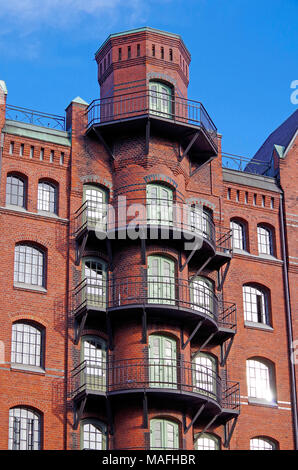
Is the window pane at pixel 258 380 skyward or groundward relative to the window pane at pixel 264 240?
groundward

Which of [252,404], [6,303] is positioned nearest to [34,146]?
[6,303]

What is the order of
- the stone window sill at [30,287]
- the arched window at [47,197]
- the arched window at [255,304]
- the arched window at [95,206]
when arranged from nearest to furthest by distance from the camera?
the stone window sill at [30,287] → the arched window at [95,206] → the arched window at [47,197] → the arched window at [255,304]

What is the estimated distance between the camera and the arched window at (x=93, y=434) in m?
43.1

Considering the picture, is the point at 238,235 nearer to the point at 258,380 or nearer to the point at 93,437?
the point at 258,380

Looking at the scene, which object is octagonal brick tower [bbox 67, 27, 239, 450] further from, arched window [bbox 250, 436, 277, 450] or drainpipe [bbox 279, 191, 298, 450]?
drainpipe [bbox 279, 191, 298, 450]

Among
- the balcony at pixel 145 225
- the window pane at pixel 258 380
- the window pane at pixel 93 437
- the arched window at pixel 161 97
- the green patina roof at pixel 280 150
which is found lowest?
the window pane at pixel 93 437

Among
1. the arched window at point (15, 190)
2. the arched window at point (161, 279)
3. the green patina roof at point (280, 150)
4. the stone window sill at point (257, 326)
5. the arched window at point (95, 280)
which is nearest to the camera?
the arched window at point (161, 279)

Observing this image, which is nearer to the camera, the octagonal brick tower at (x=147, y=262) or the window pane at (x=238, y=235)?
the octagonal brick tower at (x=147, y=262)

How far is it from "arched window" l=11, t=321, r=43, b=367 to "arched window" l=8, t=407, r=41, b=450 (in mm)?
2012

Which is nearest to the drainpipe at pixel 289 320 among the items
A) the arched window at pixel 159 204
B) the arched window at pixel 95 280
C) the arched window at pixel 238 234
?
the arched window at pixel 238 234

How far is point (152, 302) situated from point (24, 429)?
720 cm

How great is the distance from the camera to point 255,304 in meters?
49.5

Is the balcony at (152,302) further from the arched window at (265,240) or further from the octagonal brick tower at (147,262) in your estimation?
the arched window at (265,240)

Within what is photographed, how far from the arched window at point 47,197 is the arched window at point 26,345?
533 cm
